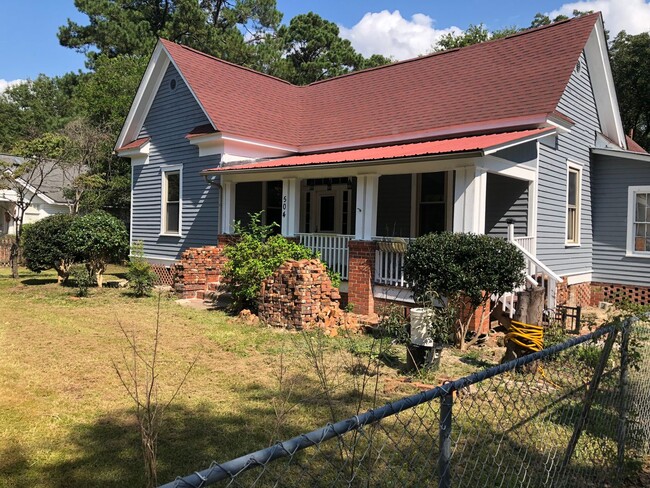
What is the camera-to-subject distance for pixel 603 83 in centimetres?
1391

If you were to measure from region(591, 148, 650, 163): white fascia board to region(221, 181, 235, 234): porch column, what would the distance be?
393 inches

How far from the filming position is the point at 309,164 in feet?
37.0

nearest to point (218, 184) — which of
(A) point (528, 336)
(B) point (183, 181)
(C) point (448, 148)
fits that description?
(B) point (183, 181)

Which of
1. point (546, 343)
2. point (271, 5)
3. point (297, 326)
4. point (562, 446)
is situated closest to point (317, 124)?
point (297, 326)

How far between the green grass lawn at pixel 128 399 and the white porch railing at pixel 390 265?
218 centimetres

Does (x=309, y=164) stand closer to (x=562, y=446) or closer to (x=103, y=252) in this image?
(x=103, y=252)

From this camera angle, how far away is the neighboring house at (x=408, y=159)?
10.5m

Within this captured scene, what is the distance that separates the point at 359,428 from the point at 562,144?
12532mm

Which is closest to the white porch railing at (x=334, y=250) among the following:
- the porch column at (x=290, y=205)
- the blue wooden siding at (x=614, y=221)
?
the porch column at (x=290, y=205)

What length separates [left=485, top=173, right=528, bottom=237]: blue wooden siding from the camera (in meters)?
11.5

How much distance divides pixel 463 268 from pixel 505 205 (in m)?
4.82

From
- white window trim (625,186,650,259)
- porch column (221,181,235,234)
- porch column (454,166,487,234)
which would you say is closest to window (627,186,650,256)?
white window trim (625,186,650,259)

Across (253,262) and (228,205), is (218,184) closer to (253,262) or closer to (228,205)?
(228,205)

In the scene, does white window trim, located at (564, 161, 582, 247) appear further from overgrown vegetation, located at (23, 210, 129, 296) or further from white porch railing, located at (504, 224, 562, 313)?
overgrown vegetation, located at (23, 210, 129, 296)
